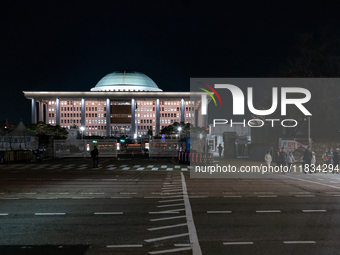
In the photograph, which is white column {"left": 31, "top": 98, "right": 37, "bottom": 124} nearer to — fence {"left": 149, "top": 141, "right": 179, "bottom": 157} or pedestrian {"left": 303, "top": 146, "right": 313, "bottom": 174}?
fence {"left": 149, "top": 141, "right": 179, "bottom": 157}

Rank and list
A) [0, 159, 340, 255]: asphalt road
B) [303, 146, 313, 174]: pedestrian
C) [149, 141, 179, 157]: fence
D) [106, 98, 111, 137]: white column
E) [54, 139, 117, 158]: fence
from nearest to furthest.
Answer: [0, 159, 340, 255]: asphalt road, [303, 146, 313, 174]: pedestrian, [54, 139, 117, 158]: fence, [149, 141, 179, 157]: fence, [106, 98, 111, 137]: white column

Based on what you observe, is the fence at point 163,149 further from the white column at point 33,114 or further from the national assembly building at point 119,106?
the white column at point 33,114

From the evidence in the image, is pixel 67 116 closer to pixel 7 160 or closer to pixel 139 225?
pixel 7 160

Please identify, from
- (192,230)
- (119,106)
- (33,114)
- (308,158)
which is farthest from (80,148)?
(119,106)

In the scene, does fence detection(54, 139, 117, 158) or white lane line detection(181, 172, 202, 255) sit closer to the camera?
white lane line detection(181, 172, 202, 255)

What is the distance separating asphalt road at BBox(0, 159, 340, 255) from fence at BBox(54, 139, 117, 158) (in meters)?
30.6

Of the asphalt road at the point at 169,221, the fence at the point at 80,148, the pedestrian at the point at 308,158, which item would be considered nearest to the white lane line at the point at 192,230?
the asphalt road at the point at 169,221

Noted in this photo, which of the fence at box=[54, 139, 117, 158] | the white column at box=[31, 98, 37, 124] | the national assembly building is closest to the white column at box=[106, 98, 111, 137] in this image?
the national assembly building

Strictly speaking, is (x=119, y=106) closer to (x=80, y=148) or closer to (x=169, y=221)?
(x=80, y=148)

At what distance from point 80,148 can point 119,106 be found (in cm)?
12268

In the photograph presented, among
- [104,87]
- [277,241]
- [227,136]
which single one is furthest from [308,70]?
[104,87]

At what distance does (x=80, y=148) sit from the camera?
4762 centimetres

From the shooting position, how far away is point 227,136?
47.6m

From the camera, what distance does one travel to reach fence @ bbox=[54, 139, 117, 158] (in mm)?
46469
